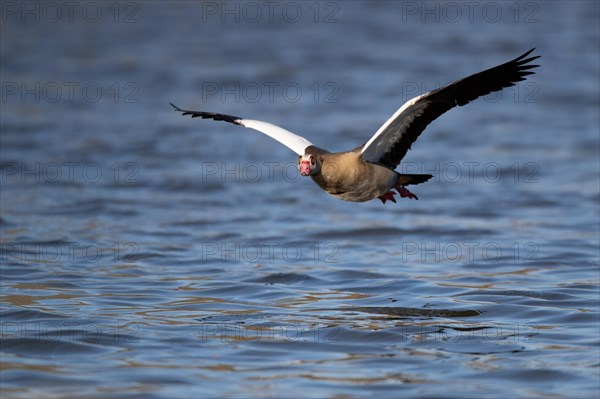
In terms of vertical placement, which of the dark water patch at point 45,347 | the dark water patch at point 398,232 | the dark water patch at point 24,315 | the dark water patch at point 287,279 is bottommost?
the dark water patch at point 45,347

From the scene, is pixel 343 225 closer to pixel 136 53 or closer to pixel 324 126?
pixel 324 126

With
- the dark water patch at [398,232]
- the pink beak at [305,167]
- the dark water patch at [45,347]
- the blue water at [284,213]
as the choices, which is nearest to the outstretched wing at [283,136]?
the pink beak at [305,167]

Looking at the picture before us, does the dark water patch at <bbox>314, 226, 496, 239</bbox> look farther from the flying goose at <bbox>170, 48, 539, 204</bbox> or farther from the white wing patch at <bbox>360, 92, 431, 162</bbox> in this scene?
the white wing patch at <bbox>360, 92, 431, 162</bbox>

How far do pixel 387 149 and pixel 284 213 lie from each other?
20.4ft

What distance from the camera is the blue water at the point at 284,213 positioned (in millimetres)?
9086

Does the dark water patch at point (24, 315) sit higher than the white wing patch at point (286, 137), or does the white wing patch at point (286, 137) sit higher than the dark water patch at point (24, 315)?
the white wing patch at point (286, 137)

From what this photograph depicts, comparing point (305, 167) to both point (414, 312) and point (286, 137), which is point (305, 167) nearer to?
point (286, 137)

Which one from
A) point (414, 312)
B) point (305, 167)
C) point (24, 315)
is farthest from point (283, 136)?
point (24, 315)

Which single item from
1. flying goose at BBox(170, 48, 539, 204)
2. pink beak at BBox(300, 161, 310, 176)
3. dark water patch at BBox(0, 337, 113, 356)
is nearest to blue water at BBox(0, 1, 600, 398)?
Answer: dark water patch at BBox(0, 337, 113, 356)

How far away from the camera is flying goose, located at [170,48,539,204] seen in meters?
9.95

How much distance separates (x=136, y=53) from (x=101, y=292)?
20.0m

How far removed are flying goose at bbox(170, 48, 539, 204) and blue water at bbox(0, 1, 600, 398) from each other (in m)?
1.24

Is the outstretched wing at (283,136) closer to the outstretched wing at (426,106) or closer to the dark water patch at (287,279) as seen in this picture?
the outstretched wing at (426,106)

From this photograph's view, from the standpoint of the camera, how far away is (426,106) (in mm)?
10109
